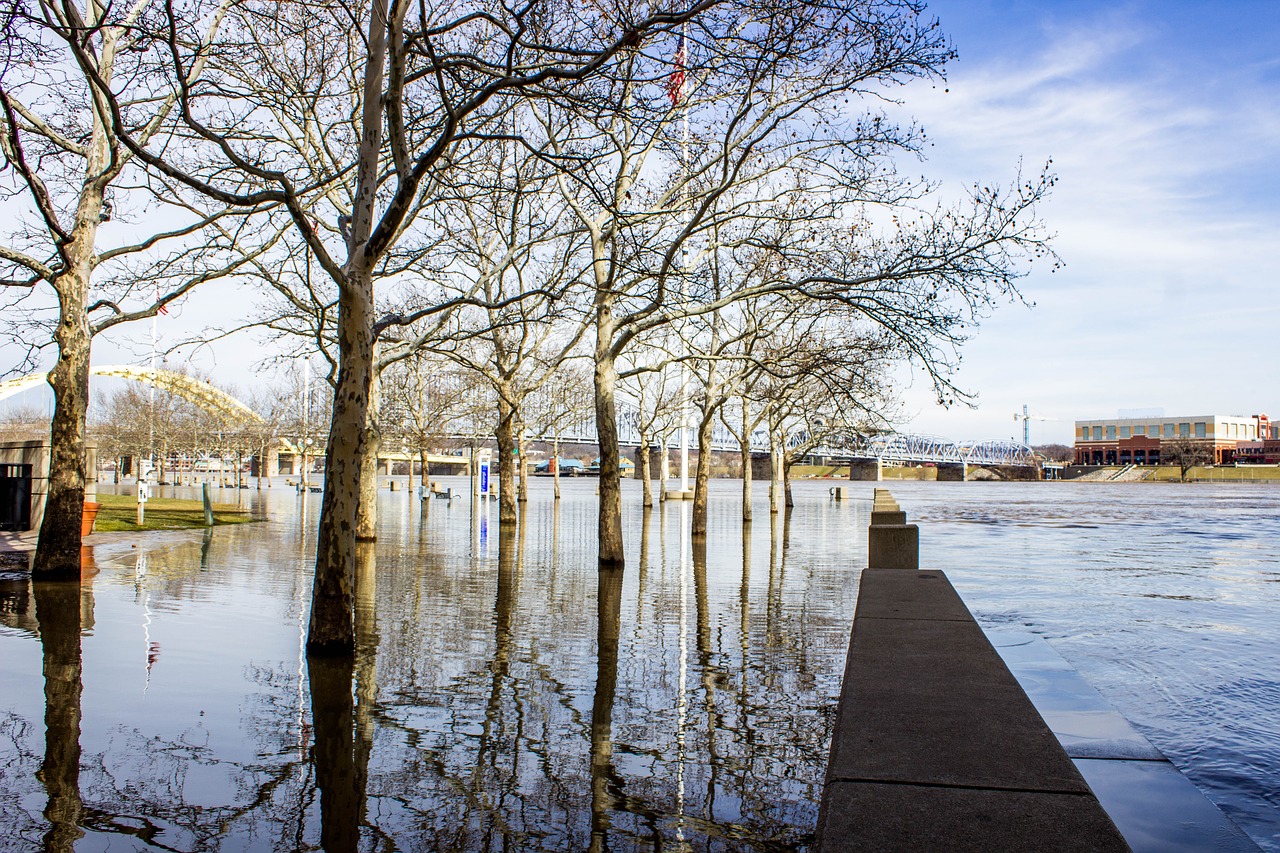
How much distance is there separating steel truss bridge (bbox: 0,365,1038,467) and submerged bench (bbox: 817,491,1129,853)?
18.6 m

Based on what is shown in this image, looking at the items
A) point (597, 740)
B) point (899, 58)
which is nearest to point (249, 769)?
point (597, 740)

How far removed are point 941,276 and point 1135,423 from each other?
7794 inches

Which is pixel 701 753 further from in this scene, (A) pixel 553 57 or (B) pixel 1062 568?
(B) pixel 1062 568

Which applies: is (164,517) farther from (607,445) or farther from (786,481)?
(786,481)

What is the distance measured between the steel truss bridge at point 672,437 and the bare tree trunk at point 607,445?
7.57 m

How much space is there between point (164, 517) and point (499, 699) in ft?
87.0

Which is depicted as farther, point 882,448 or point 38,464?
point 882,448

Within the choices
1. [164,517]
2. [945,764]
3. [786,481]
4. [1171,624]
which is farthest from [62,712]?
[786,481]

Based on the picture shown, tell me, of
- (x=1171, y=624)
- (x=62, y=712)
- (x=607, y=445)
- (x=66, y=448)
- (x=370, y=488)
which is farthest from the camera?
(x=370, y=488)

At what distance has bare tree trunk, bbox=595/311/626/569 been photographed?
59.8ft

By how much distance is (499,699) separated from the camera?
7.89 meters

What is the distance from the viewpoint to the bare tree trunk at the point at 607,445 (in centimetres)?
1823

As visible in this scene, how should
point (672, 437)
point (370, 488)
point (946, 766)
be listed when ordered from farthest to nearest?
point (672, 437)
point (370, 488)
point (946, 766)

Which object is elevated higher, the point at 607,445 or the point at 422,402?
the point at 422,402
